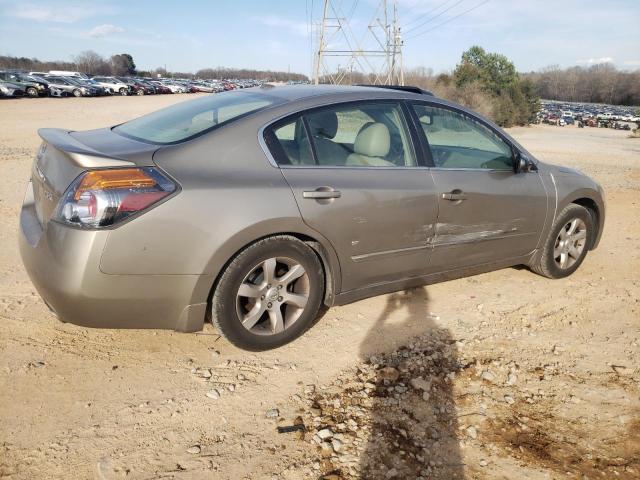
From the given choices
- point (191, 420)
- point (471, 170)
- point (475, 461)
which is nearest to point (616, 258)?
point (471, 170)

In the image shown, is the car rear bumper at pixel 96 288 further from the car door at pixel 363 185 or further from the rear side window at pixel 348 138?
the rear side window at pixel 348 138

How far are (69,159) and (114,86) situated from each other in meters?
51.1

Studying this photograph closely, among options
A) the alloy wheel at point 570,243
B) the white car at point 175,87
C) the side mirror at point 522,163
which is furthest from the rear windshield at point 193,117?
the white car at point 175,87

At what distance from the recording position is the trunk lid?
2652 millimetres

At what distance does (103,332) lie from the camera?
3379 millimetres

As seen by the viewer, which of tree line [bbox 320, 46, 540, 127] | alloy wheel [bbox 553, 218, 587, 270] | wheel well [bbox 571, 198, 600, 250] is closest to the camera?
alloy wheel [bbox 553, 218, 587, 270]

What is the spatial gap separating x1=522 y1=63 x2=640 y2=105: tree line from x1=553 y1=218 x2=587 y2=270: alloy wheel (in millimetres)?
138660

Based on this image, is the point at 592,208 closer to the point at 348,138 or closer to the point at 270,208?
the point at 348,138

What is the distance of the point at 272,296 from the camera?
3113 mm

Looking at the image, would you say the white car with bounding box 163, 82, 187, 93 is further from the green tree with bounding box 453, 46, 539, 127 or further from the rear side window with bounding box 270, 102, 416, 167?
the rear side window with bounding box 270, 102, 416, 167

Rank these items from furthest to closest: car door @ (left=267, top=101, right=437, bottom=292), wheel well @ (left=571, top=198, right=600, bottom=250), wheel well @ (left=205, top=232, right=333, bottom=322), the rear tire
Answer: wheel well @ (left=571, top=198, right=600, bottom=250) → the rear tire → car door @ (left=267, top=101, right=437, bottom=292) → wheel well @ (left=205, top=232, right=333, bottom=322)

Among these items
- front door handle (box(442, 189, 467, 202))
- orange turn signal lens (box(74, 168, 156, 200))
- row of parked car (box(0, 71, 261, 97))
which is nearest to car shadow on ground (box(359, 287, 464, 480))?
front door handle (box(442, 189, 467, 202))

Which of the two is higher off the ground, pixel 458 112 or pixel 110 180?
pixel 458 112

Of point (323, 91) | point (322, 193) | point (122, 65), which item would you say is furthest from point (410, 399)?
point (122, 65)
